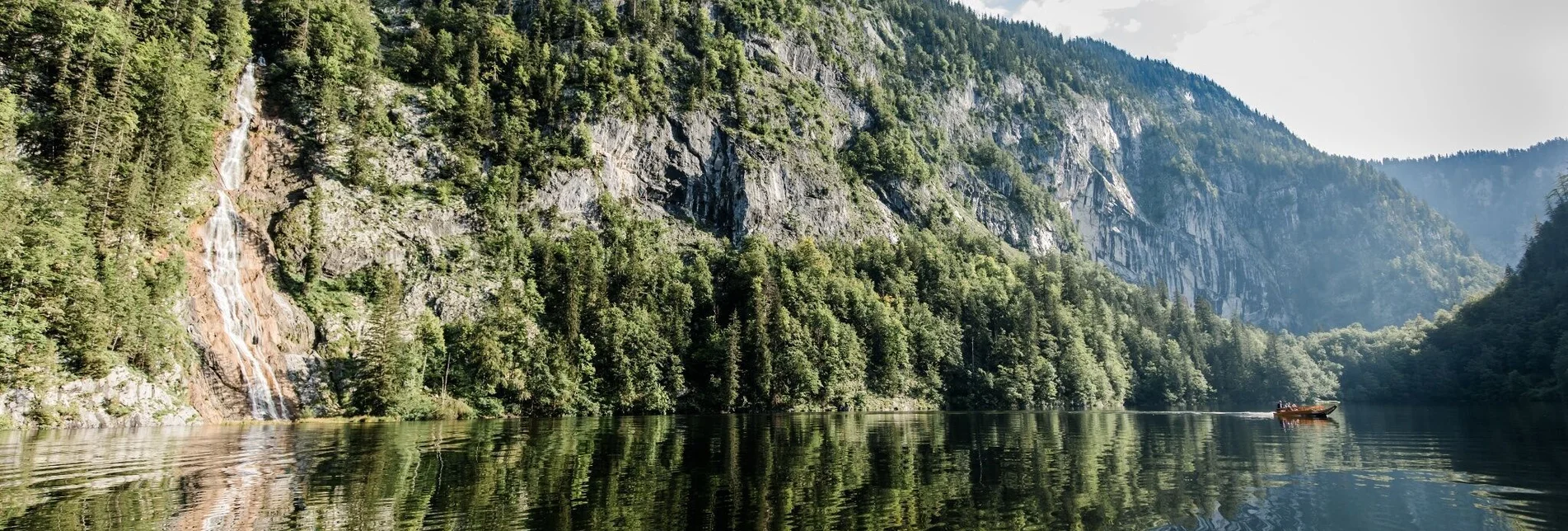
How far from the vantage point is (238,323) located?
2586 inches

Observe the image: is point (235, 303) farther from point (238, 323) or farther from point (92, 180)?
point (92, 180)

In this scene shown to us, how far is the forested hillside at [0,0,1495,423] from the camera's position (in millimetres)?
60938

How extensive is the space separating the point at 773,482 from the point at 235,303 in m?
65.1

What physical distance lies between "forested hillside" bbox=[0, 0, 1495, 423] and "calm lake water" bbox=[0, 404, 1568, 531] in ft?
74.4

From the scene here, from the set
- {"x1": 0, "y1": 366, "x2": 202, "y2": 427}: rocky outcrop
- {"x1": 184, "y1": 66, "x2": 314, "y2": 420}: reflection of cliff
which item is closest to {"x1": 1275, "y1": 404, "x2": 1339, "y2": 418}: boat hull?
{"x1": 184, "y1": 66, "x2": 314, "y2": 420}: reflection of cliff

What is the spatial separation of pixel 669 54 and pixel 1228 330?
140 m

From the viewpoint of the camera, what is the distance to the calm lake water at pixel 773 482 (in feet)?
57.4

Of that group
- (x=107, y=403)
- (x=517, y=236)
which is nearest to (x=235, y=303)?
(x=107, y=403)

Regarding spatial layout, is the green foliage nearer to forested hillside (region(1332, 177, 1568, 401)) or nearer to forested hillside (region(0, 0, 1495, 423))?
forested hillside (region(0, 0, 1495, 423))

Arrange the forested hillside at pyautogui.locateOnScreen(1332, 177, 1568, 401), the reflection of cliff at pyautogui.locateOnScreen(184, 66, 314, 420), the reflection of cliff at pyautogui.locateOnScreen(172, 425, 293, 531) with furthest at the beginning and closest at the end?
the forested hillside at pyautogui.locateOnScreen(1332, 177, 1568, 401) → the reflection of cliff at pyautogui.locateOnScreen(184, 66, 314, 420) → the reflection of cliff at pyautogui.locateOnScreen(172, 425, 293, 531)

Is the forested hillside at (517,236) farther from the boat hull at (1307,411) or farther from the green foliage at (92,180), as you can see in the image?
the boat hull at (1307,411)

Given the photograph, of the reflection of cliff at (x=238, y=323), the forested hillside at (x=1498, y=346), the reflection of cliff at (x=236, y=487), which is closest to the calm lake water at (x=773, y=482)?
the reflection of cliff at (x=236, y=487)

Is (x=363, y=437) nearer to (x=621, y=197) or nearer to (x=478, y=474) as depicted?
(x=478, y=474)

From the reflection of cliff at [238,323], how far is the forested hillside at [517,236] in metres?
0.31
